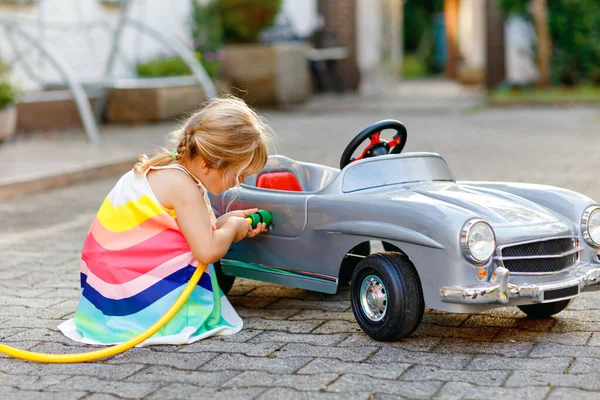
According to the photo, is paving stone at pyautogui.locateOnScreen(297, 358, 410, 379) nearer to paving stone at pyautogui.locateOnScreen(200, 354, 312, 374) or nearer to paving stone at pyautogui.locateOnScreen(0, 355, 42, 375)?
paving stone at pyautogui.locateOnScreen(200, 354, 312, 374)

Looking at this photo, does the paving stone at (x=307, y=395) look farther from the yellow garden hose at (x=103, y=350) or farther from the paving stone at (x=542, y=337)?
the paving stone at (x=542, y=337)

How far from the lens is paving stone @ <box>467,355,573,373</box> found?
11.3ft

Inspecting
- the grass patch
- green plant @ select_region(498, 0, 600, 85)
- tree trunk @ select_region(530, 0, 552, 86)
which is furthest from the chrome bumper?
green plant @ select_region(498, 0, 600, 85)

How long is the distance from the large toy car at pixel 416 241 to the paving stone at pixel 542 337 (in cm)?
14

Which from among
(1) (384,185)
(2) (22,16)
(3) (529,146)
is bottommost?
(3) (529,146)

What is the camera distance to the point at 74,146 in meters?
10.0

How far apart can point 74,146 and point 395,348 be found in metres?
6.96

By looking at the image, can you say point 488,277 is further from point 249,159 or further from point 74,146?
point 74,146

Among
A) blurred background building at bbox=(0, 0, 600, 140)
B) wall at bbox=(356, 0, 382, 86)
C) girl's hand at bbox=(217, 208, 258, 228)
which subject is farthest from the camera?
wall at bbox=(356, 0, 382, 86)

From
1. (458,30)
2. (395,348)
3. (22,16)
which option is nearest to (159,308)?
(395,348)

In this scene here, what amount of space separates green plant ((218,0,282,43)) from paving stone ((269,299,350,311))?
36.1 feet

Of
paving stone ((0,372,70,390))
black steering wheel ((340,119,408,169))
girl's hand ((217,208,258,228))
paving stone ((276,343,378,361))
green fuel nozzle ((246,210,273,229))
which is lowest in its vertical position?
paving stone ((276,343,378,361))

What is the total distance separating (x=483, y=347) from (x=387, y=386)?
622 millimetres

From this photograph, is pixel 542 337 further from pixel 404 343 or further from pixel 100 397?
pixel 100 397
